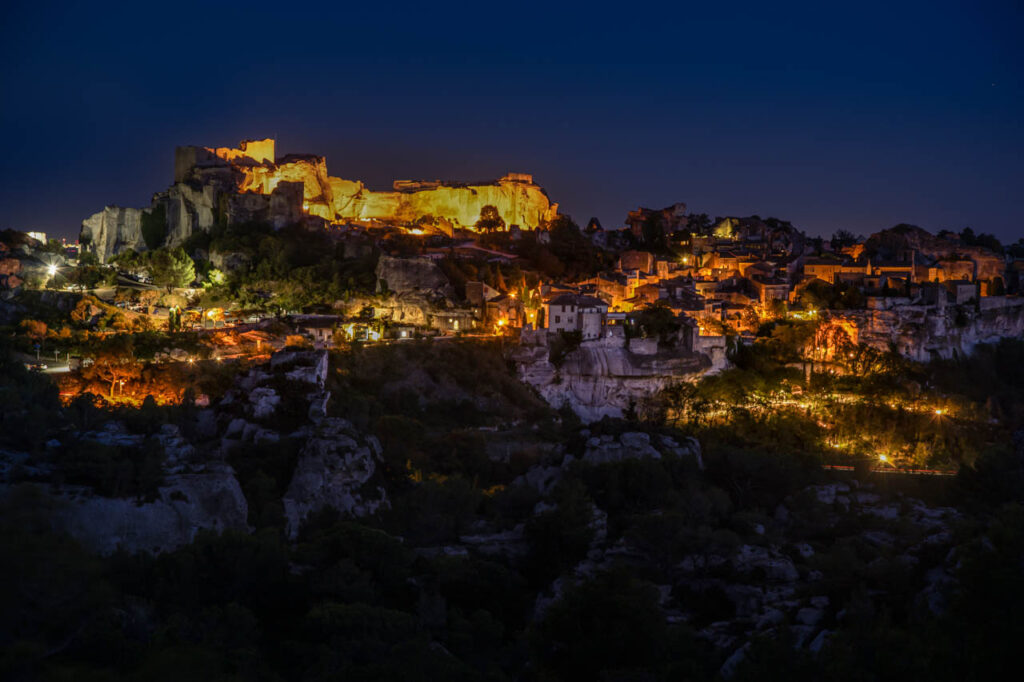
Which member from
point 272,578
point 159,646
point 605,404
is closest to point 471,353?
point 605,404

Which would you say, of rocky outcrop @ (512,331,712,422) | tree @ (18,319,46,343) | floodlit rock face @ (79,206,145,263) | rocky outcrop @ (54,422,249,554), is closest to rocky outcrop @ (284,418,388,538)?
rocky outcrop @ (54,422,249,554)

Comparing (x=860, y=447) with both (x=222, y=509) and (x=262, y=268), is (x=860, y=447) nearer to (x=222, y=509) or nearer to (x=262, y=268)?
(x=222, y=509)

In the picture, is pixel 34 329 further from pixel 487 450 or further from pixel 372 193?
pixel 372 193

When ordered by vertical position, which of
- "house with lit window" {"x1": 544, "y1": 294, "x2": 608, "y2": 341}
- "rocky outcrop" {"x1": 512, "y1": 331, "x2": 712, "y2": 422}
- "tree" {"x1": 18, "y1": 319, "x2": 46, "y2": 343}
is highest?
"house with lit window" {"x1": 544, "y1": 294, "x2": 608, "y2": 341}

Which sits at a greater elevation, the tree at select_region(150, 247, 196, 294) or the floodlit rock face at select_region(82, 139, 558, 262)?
the floodlit rock face at select_region(82, 139, 558, 262)

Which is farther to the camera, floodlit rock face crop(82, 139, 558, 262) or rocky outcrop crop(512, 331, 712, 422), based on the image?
floodlit rock face crop(82, 139, 558, 262)

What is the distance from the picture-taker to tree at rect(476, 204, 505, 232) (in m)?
54.2

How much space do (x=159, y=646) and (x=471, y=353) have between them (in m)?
23.7

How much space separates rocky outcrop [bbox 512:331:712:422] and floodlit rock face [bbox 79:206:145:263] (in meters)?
25.2

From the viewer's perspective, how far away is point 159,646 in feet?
25.8

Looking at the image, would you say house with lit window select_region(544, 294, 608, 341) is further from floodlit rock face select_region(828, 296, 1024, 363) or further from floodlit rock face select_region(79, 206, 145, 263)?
floodlit rock face select_region(79, 206, 145, 263)

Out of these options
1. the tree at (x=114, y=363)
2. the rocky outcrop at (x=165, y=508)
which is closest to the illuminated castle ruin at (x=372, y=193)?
the tree at (x=114, y=363)

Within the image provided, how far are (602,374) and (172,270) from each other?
810 inches

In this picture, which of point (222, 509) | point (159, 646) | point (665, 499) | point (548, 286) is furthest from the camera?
point (548, 286)
